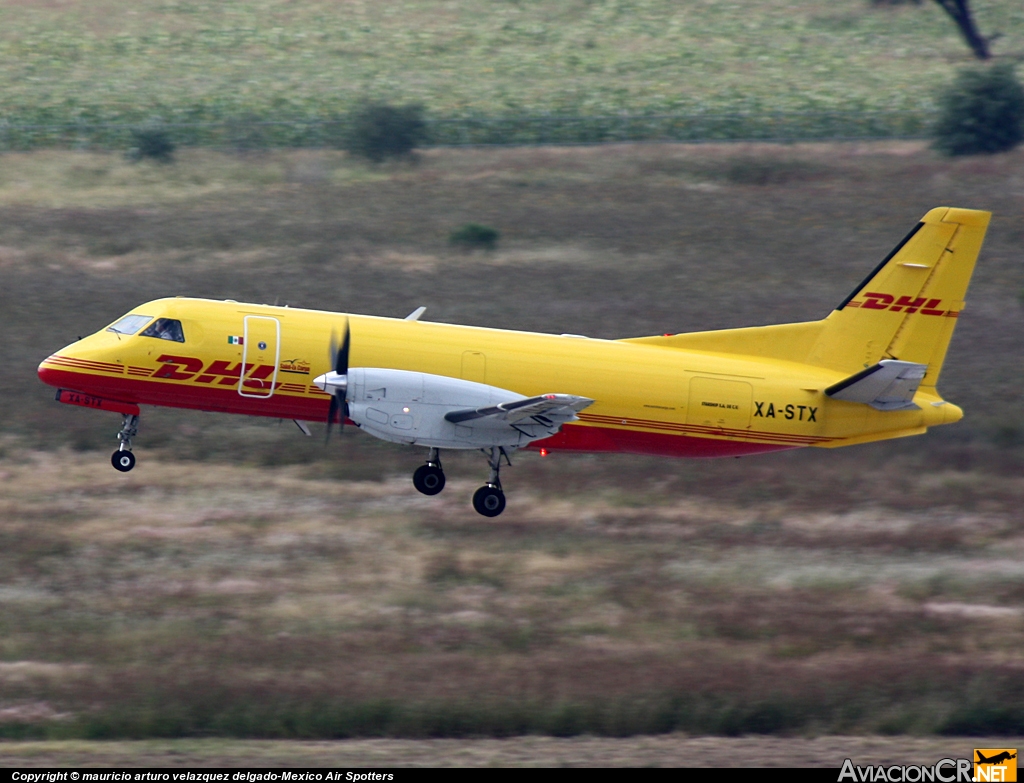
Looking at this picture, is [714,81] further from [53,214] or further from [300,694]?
[300,694]

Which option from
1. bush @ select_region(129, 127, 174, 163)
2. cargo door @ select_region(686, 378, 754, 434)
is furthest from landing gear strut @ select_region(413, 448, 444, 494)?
bush @ select_region(129, 127, 174, 163)

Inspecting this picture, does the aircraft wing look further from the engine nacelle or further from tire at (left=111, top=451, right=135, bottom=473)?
tire at (left=111, top=451, right=135, bottom=473)

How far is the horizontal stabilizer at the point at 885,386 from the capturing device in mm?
25172

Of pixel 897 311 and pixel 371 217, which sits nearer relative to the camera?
pixel 897 311

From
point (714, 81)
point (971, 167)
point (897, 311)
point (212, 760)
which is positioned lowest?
point (212, 760)

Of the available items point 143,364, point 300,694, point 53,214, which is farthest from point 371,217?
point 300,694

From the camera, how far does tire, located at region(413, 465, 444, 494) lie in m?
26.0

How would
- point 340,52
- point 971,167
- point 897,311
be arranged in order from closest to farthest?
point 897,311 < point 971,167 < point 340,52

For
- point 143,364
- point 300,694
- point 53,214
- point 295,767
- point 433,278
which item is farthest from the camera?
point 53,214

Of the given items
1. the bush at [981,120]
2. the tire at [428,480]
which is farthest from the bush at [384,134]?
the tire at [428,480]

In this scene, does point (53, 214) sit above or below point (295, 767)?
above

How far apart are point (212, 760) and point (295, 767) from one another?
1.46m

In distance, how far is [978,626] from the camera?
25688 millimetres

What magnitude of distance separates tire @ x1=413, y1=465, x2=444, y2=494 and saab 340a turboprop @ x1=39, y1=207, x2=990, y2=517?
33mm
